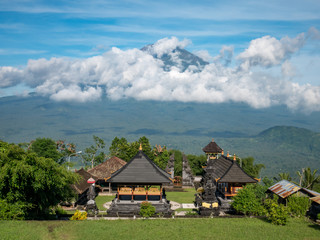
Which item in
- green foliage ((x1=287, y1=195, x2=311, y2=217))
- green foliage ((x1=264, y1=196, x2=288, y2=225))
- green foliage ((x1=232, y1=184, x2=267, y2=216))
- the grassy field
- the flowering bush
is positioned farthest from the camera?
green foliage ((x1=287, y1=195, x2=311, y2=217))

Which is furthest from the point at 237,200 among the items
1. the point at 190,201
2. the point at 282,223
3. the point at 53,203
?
the point at 53,203

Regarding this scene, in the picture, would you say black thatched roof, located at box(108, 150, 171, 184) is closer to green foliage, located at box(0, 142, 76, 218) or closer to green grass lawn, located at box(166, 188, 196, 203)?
green foliage, located at box(0, 142, 76, 218)

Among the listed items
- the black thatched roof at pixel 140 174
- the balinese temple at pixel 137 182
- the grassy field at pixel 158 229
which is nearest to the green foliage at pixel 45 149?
the balinese temple at pixel 137 182

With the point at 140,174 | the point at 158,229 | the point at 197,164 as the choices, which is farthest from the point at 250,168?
the point at 158,229

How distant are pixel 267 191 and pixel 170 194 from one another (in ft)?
54.5

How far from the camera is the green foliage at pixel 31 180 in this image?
79.2ft

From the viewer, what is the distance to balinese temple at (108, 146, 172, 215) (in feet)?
108

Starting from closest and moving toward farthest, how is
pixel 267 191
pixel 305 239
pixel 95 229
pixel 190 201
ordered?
pixel 305 239
pixel 95 229
pixel 267 191
pixel 190 201

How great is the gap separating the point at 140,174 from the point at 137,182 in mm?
1152

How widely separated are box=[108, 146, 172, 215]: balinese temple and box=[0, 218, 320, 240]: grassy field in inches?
244

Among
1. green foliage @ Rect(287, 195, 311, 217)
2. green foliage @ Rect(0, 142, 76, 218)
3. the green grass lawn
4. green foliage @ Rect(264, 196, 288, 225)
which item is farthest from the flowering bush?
green foliage @ Rect(287, 195, 311, 217)

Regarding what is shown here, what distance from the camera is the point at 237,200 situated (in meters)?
30.1

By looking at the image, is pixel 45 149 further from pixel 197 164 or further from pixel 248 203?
pixel 248 203

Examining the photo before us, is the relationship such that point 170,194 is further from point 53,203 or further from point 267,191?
point 53,203
